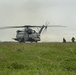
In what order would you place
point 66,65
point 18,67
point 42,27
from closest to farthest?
point 18,67 → point 66,65 → point 42,27

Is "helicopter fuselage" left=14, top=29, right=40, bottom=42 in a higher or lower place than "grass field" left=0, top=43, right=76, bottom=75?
lower

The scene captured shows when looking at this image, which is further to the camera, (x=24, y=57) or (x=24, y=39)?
(x=24, y=39)

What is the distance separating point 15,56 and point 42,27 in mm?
43389

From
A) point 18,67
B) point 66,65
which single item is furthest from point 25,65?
point 66,65

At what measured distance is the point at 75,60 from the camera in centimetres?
1894

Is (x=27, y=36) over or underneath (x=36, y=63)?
underneath

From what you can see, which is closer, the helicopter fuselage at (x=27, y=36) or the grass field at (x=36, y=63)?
the grass field at (x=36, y=63)

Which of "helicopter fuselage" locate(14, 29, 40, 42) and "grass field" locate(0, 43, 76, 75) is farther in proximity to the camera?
"helicopter fuselage" locate(14, 29, 40, 42)

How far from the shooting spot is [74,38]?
56094 millimetres

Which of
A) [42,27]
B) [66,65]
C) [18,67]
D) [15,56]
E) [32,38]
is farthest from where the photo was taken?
[42,27]

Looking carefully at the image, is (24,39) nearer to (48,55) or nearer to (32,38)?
(32,38)

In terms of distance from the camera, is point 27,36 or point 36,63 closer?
point 36,63

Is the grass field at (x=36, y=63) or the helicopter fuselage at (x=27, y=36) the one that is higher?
the grass field at (x=36, y=63)

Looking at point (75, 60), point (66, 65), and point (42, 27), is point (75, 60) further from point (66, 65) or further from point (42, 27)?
point (42, 27)
